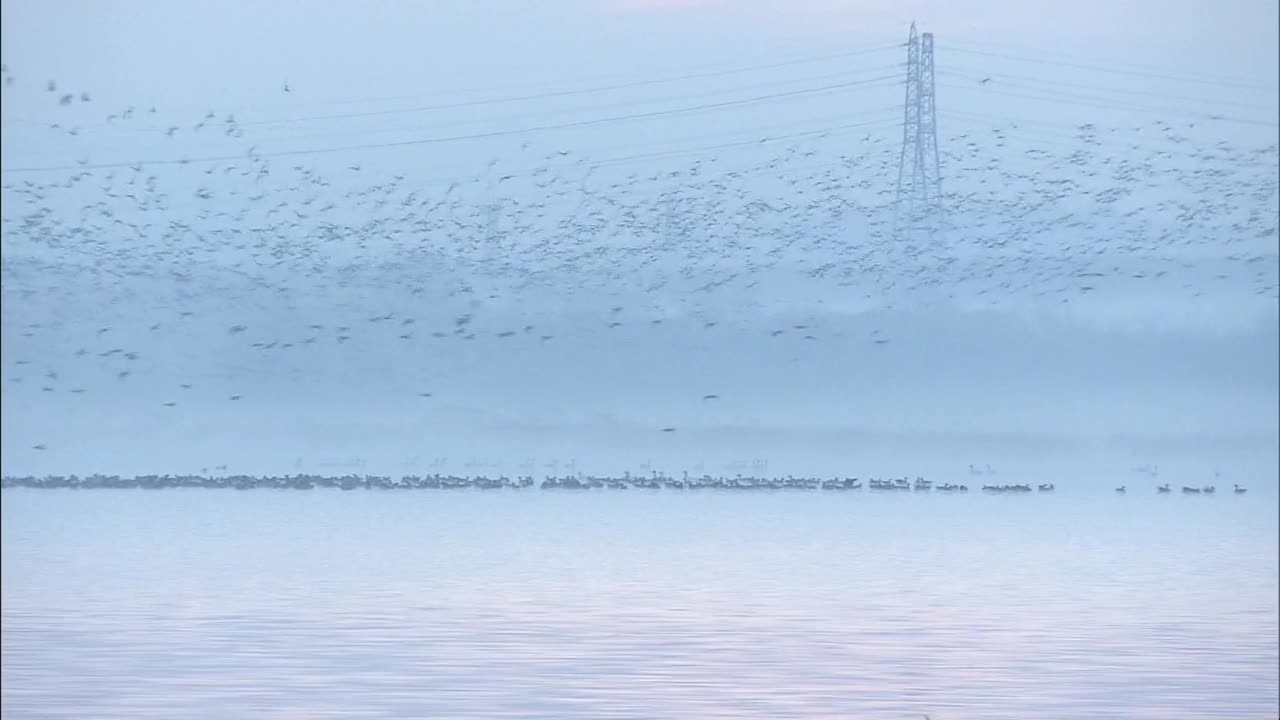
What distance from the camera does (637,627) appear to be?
17406mm

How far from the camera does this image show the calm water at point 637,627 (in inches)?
525

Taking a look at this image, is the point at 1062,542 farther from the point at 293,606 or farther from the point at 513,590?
the point at 293,606

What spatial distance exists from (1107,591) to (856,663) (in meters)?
8.10

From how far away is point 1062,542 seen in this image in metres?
36.3

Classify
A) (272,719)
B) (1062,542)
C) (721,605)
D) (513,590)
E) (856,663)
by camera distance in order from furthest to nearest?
(1062,542) → (513,590) → (721,605) → (856,663) → (272,719)

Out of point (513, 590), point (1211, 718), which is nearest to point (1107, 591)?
point (513, 590)

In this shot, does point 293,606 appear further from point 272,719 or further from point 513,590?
point 272,719

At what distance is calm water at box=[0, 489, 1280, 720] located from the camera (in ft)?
43.7

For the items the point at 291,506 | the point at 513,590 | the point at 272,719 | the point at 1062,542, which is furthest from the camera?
the point at 291,506

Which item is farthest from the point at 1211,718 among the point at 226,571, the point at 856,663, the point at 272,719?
A: the point at 226,571

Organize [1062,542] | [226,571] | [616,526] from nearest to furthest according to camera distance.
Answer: [226,571] < [1062,542] < [616,526]

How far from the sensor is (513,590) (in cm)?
2134

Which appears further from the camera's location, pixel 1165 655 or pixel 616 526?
pixel 616 526

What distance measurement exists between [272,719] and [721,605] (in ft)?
25.5
